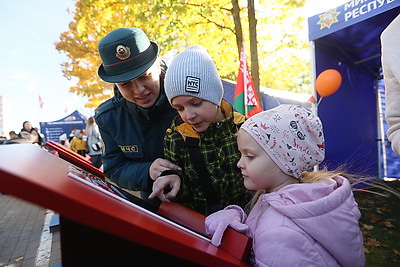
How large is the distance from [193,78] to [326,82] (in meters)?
4.07

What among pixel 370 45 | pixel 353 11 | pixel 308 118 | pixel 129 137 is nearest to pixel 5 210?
pixel 129 137

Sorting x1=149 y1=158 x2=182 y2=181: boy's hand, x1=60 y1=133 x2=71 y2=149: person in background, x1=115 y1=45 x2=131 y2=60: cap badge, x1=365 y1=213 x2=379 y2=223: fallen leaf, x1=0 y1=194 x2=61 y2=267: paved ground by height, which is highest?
x1=115 y1=45 x2=131 y2=60: cap badge

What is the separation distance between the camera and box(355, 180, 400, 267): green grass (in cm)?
311

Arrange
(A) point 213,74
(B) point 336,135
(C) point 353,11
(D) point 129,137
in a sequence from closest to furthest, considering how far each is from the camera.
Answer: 1. (A) point 213,74
2. (D) point 129,137
3. (C) point 353,11
4. (B) point 336,135

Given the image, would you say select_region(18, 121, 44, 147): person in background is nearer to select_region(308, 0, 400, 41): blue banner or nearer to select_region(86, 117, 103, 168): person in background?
select_region(86, 117, 103, 168): person in background

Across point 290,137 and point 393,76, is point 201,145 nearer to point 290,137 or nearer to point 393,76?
point 290,137

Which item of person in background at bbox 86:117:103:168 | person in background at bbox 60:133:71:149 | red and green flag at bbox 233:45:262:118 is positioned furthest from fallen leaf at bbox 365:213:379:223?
Answer: person in background at bbox 60:133:71:149

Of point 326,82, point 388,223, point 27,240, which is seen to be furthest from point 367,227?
point 27,240

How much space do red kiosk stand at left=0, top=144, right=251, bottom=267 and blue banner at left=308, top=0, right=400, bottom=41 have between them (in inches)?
178

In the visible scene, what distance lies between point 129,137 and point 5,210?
19.8 feet

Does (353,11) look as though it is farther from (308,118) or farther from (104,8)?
(104,8)

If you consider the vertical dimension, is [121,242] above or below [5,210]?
above

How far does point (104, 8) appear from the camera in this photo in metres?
7.32

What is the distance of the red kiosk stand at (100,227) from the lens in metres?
0.44
